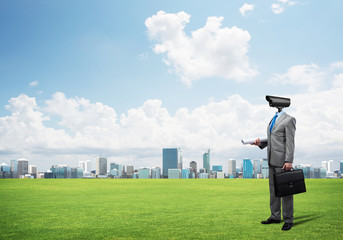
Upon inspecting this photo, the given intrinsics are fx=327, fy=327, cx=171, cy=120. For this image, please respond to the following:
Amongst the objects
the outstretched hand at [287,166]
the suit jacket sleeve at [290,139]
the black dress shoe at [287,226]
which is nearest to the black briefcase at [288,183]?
the outstretched hand at [287,166]

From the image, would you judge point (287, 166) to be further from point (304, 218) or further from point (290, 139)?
point (304, 218)

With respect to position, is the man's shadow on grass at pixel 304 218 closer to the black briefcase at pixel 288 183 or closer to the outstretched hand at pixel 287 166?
the black briefcase at pixel 288 183

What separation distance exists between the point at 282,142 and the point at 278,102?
1.00m

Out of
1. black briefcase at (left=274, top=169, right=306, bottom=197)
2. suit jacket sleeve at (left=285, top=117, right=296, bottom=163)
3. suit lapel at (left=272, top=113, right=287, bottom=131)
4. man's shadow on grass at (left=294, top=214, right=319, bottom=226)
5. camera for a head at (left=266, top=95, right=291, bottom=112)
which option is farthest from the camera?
man's shadow on grass at (left=294, top=214, right=319, bottom=226)

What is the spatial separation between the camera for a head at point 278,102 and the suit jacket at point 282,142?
0.27 m

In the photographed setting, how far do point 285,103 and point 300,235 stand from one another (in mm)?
3091

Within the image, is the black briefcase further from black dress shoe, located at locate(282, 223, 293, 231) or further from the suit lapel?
the suit lapel

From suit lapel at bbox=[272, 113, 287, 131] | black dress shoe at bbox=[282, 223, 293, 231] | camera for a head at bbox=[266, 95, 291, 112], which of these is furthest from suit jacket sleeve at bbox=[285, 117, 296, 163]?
black dress shoe at bbox=[282, 223, 293, 231]

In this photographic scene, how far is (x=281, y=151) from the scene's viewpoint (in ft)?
25.6

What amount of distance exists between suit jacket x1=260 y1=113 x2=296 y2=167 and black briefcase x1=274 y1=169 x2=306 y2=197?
33 centimetres

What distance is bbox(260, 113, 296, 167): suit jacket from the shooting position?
297 inches

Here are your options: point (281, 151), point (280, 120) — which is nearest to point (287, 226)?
point (281, 151)

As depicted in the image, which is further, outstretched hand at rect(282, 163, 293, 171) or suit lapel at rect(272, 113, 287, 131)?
suit lapel at rect(272, 113, 287, 131)

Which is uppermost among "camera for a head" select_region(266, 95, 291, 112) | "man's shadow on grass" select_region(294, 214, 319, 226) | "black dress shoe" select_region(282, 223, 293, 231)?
"camera for a head" select_region(266, 95, 291, 112)
